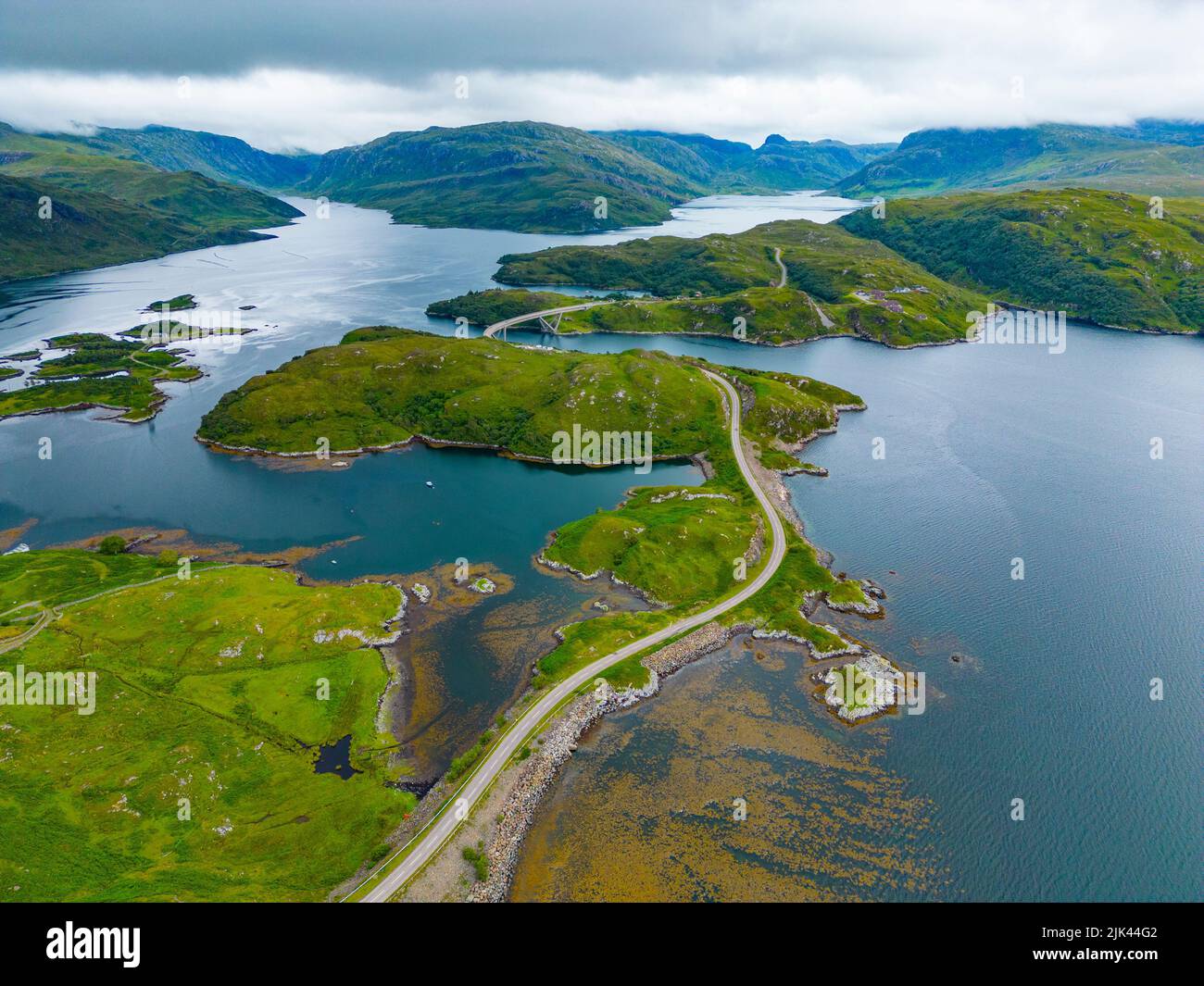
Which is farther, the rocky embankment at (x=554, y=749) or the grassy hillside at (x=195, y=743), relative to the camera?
the rocky embankment at (x=554, y=749)

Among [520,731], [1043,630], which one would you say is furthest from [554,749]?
[1043,630]

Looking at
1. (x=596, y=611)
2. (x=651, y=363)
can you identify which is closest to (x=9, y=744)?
(x=596, y=611)

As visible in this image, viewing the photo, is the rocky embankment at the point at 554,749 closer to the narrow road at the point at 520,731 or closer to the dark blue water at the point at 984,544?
the narrow road at the point at 520,731

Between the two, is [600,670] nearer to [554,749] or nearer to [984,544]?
[554,749]

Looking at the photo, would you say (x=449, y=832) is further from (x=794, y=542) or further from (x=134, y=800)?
(x=794, y=542)

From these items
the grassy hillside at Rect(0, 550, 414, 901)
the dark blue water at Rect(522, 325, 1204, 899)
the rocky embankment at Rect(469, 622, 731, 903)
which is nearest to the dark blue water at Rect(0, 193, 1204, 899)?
the dark blue water at Rect(522, 325, 1204, 899)

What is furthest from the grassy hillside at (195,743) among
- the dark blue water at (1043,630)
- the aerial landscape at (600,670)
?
the dark blue water at (1043,630)
